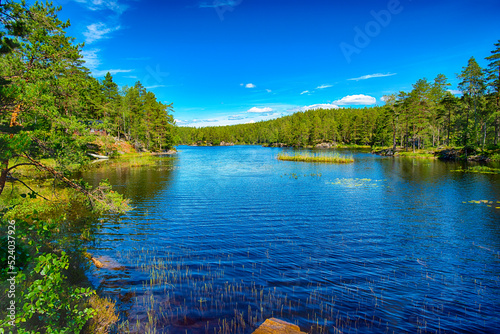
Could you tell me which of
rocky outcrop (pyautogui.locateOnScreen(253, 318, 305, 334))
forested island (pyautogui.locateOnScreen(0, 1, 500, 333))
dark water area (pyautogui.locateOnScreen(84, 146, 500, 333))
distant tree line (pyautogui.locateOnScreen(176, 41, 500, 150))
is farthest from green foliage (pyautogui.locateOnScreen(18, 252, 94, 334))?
distant tree line (pyautogui.locateOnScreen(176, 41, 500, 150))

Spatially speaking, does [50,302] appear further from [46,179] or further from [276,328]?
[46,179]

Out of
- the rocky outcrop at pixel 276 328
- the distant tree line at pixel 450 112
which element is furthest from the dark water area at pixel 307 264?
the distant tree line at pixel 450 112

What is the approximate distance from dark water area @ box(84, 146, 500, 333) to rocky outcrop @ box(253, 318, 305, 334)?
85cm

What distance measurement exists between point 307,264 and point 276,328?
582cm

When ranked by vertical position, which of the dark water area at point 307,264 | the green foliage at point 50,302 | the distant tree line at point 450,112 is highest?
the distant tree line at point 450,112

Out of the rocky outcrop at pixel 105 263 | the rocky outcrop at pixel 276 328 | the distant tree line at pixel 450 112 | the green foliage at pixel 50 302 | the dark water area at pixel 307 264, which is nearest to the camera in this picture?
the green foliage at pixel 50 302

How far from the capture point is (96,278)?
1113cm

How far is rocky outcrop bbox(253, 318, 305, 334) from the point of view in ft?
24.3

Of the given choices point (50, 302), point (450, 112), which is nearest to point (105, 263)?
point (50, 302)

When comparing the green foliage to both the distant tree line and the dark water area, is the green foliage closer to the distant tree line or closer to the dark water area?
the dark water area

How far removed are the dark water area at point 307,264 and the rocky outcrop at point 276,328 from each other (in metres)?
0.85

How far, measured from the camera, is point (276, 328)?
7.58 metres

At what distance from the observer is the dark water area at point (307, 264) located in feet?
29.3

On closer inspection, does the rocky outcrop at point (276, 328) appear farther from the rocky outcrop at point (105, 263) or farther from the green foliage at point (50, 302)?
the rocky outcrop at point (105, 263)
